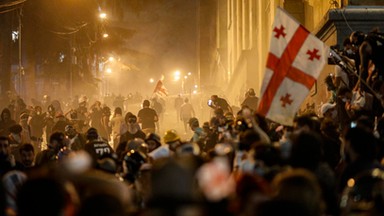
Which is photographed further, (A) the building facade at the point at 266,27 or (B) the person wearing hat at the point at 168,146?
(A) the building facade at the point at 266,27

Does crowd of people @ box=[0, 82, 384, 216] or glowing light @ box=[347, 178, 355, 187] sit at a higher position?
crowd of people @ box=[0, 82, 384, 216]

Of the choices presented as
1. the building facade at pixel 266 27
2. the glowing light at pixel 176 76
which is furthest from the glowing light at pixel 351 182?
the glowing light at pixel 176 76

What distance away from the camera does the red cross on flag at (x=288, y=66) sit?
344 inches

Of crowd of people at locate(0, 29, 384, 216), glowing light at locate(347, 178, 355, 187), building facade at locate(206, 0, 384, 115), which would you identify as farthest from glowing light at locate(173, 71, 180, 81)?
glowing light at locate(347, 178, 355, 187)

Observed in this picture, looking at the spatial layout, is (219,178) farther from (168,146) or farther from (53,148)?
(53,148)

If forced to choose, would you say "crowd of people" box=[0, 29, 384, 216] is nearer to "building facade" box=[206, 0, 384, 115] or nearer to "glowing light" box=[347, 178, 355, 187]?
"glowing light" box=[347, 178, 355, 187]

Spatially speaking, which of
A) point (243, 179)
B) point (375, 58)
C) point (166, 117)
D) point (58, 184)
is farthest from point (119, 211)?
point (166, 117)

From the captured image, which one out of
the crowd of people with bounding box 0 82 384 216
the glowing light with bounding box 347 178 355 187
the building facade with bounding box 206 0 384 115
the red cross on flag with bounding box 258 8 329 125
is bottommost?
the glowing light with bounding box 347 178 355 187

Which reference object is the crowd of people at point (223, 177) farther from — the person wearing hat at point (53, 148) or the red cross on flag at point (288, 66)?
the red cross on flag at point (288, 66)

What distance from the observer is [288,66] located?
9.00 metres

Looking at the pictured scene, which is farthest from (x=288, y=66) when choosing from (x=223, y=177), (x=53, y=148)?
(x=223, y=177)

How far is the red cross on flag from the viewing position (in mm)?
8750

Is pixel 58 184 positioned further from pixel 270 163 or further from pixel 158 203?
pixel 270 163

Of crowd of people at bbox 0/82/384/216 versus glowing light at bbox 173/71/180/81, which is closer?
crowd of people at bbox 0/82/384/216
